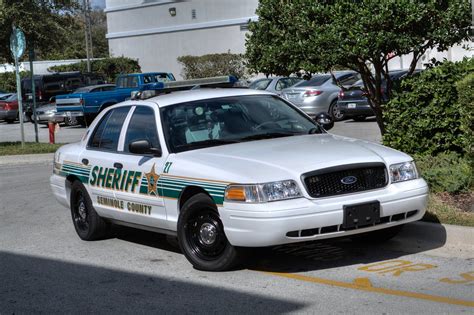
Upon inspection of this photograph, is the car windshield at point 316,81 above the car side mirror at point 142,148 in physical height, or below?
above

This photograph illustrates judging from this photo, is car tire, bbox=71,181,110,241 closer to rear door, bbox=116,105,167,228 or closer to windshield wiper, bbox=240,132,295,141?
rear door, bbox=116,105,167,228

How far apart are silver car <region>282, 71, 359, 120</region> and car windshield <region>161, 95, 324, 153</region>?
16194 mm

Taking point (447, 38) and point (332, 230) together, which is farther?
point (447, 38)

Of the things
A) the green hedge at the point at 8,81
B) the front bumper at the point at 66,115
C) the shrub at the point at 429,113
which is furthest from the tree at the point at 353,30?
the green hedge at the point at 8,81

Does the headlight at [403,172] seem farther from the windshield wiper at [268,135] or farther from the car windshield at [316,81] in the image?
the car windshield at [316,81]

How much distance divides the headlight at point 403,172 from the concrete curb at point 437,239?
0.84 m

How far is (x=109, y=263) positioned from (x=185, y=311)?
2054mm

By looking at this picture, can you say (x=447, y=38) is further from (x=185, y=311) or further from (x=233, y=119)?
(x=185, y=311)

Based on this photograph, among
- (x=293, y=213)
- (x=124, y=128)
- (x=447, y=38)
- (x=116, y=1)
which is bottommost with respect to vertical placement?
(x=293, y=213)

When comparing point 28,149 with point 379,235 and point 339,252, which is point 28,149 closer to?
point 339,252

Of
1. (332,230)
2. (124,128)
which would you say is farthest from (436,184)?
(124,128)

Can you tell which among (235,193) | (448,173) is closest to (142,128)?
(235,193)

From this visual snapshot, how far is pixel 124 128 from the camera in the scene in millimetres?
8695

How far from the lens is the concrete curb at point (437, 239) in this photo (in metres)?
7.77
